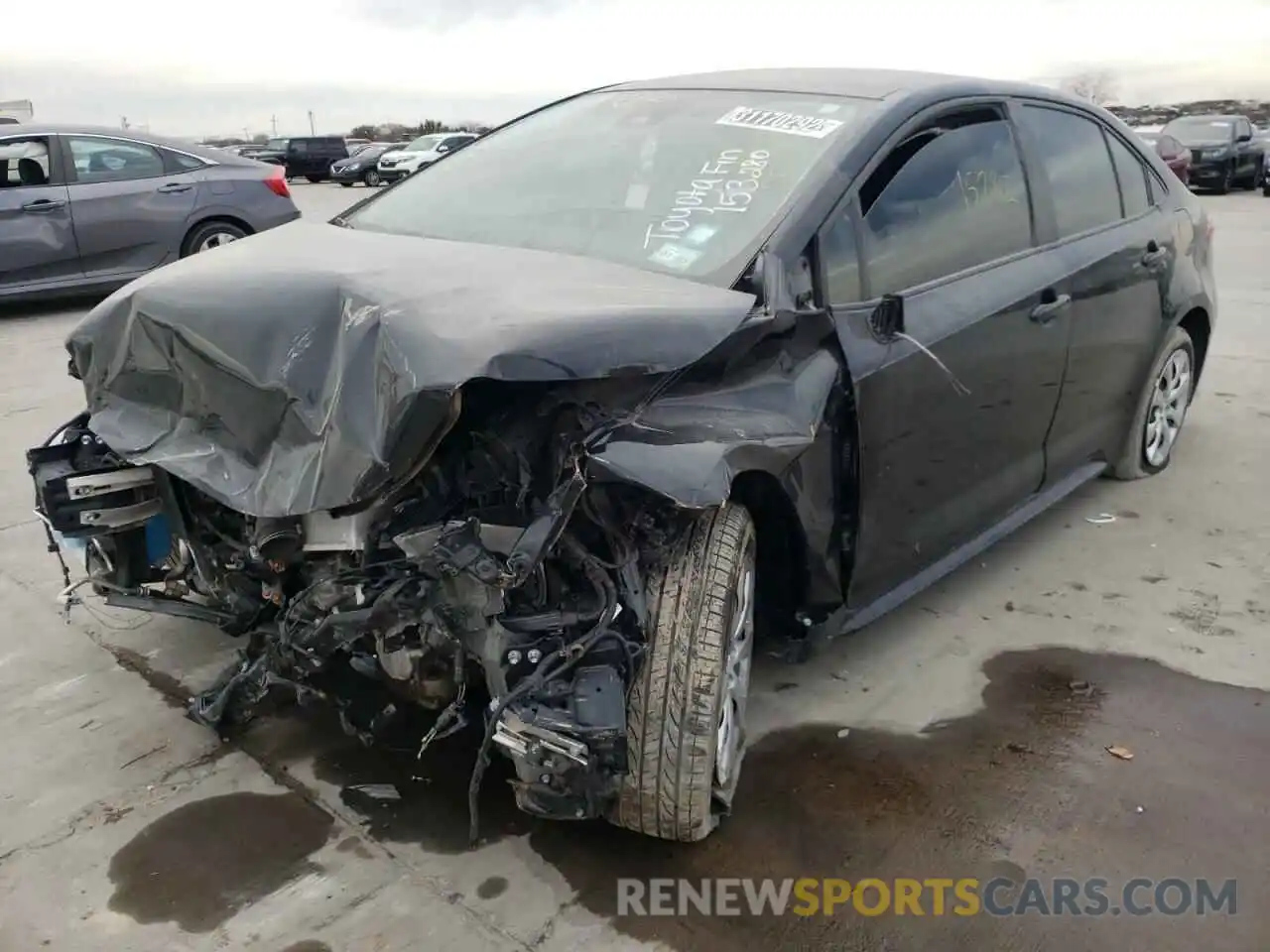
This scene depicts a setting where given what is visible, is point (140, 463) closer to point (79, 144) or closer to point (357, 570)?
point (357, 570)

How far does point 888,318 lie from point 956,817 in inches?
49.2

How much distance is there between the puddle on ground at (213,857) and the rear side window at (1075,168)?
9.74 feet

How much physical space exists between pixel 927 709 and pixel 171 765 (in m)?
2.05

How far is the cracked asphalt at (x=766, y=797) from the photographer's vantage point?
89.3 inches

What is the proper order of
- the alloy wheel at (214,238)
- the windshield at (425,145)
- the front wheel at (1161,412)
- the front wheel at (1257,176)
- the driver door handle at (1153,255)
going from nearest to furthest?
the driver door handle at (1153,255) → the front wheel at (1161,412) → the alloy wheel at (214,238) → the front wheel at (1257,176) → the windshield at (425,145)

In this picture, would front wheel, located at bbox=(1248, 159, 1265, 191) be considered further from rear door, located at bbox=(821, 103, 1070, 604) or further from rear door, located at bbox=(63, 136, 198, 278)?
rear door, located at bbox=(821, 103, 1070, 604)

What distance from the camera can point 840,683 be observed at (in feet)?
10.5

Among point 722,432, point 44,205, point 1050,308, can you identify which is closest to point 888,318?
point 722,432

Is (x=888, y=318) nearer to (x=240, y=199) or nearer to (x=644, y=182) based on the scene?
(x=644, y=182)

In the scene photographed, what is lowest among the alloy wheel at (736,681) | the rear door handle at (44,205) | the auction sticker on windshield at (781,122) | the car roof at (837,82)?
the alloy wheel at (736,681)

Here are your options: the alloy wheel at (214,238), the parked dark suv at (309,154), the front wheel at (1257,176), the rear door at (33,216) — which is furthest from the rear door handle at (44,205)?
the parked dark suv at (309,154)

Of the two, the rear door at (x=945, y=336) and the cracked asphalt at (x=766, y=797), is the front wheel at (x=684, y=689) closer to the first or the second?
the cracked asphalt at (x=766, y=797)

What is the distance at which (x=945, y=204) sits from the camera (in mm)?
3109

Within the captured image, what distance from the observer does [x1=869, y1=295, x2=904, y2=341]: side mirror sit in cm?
275
